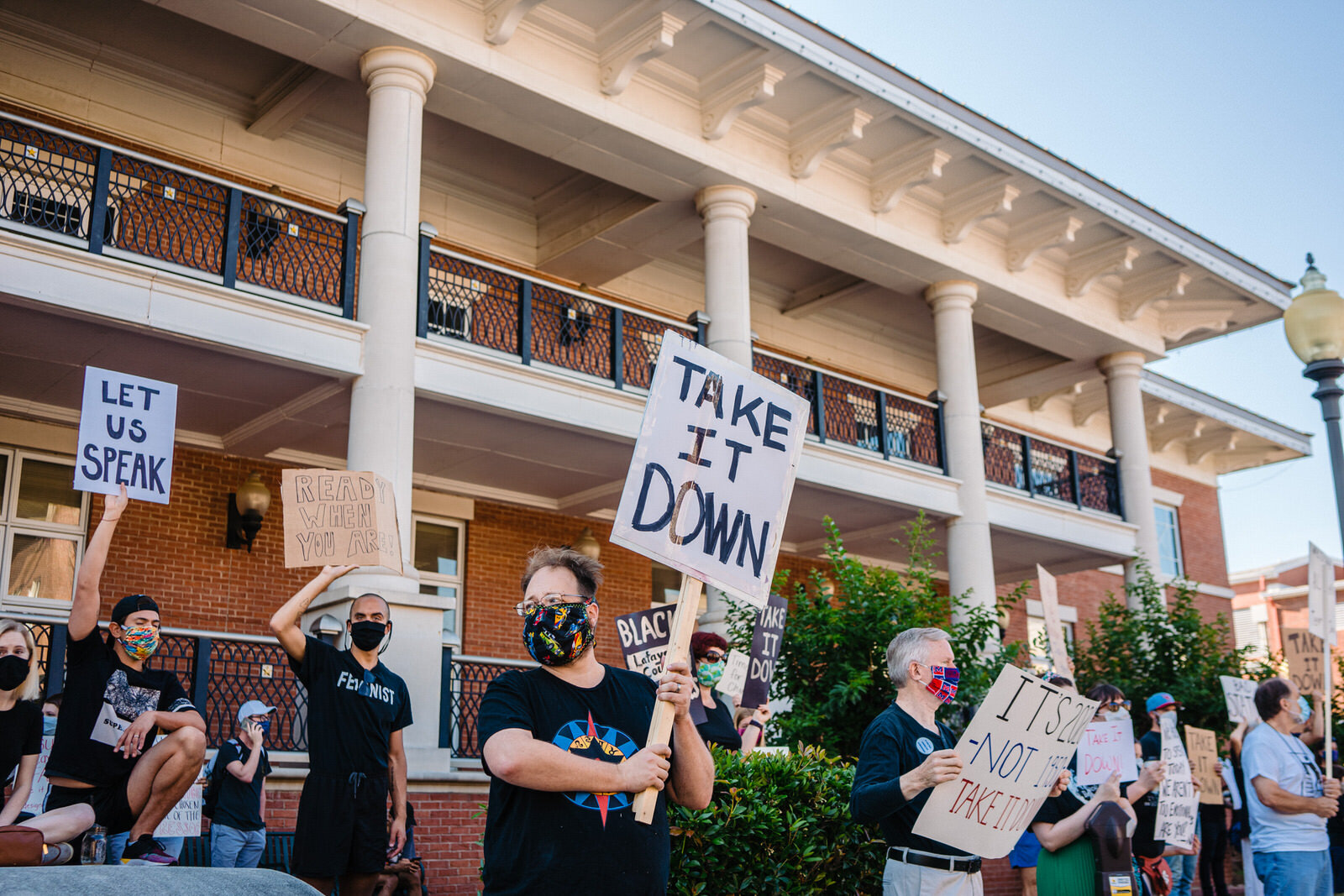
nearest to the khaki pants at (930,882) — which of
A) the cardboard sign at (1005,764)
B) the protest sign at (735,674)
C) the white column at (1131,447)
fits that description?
the cardboard sign at (1005,764)

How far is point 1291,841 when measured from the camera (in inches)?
269

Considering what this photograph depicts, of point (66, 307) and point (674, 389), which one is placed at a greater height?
point (66, 307)

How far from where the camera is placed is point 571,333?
14.4 meters

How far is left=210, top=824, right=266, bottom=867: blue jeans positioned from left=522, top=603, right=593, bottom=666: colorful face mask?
18.3 ft

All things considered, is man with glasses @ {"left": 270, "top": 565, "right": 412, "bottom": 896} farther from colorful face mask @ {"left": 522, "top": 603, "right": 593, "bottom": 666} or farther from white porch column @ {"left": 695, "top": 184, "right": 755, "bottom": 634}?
white porch column @ {"left": 695, "top": 184, "right": 755, "bottom": 634}

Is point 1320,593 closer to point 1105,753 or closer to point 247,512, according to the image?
point 1105,753

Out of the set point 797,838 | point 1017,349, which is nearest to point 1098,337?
point 1017,349

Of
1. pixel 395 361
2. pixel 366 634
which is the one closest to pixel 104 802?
pixel 366 634

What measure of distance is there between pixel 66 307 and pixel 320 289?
135 inches

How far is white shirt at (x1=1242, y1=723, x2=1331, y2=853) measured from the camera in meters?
6.83

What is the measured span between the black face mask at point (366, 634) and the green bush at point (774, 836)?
171 cm

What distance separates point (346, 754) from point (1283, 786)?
5133mm

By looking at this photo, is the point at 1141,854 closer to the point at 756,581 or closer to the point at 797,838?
Result: the point at 797,838

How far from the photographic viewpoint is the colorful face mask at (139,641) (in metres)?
5.60
